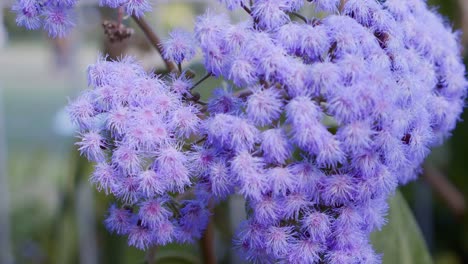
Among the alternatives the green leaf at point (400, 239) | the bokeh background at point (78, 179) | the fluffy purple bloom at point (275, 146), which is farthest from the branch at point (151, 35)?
the green leaf at point (400, 239)

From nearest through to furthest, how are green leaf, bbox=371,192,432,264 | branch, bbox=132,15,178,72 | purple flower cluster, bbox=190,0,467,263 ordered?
purple flower cluster, bbox=190,0,467,263 → branch, bbox=132,15,178,72 → green leaf, bbox=371,192,432,264

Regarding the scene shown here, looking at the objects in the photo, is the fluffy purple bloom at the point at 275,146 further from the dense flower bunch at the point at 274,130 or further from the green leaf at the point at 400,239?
the green leaf at the point at 400,239

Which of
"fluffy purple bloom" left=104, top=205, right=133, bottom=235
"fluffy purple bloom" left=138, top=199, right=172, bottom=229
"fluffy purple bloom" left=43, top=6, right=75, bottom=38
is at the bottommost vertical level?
"fluffy purple bloom" left=104, top=205, right=133, bottom=235

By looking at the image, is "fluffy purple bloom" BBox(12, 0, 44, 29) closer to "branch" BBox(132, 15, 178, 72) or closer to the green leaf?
"branch" BBox(132, 15, 178, 72)

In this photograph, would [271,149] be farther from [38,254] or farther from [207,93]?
[38,254]

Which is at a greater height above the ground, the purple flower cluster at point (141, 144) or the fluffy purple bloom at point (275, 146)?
the fluffy purple bloom at point (275, 146)

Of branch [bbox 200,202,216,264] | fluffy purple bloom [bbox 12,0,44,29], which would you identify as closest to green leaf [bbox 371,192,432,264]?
branch [bbox 200,202,216,264]
